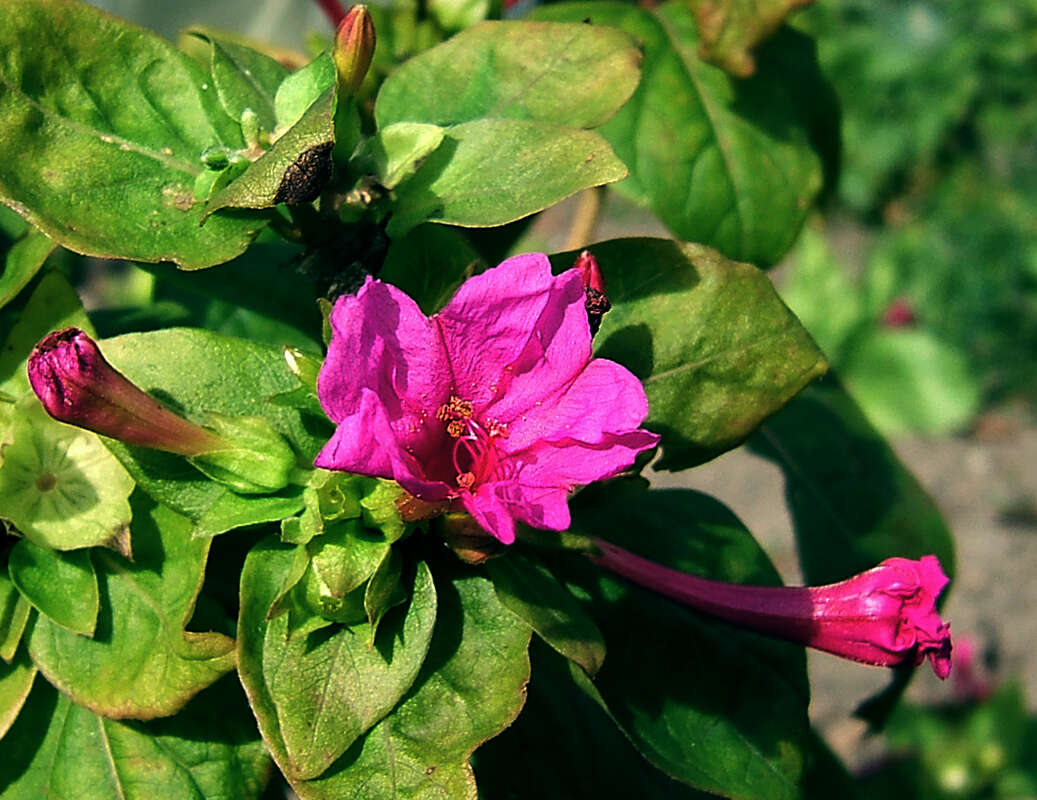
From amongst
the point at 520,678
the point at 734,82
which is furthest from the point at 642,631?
the point at 734,82

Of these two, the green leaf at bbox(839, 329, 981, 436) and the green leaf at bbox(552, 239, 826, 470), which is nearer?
the green leaf at bbox(552, 239, 826, 470)

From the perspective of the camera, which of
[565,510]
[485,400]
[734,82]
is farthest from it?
[734,82]

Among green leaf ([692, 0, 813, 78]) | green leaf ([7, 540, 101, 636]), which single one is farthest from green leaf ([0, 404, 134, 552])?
green leaf ([692, 0, 813, 78])

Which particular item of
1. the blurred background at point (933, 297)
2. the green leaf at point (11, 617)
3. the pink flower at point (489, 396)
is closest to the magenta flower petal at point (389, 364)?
the pink flower at point (489, 396)

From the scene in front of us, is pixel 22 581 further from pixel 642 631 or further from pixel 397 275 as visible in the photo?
pixel 642 631

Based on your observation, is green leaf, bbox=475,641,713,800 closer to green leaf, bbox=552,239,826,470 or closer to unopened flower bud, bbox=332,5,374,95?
green leaf, bbox=552,239,826,470

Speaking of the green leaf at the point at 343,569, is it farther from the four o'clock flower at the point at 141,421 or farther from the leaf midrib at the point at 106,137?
the leaf midrib at the point at 106,137
